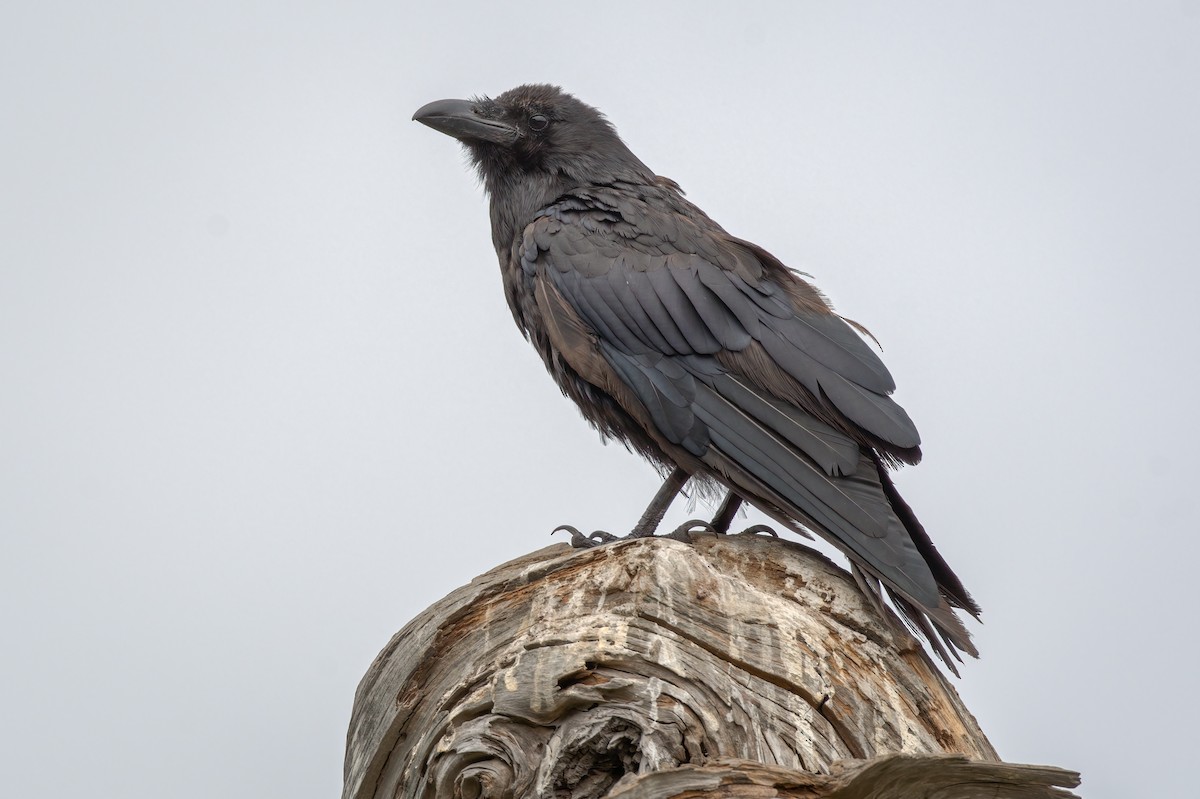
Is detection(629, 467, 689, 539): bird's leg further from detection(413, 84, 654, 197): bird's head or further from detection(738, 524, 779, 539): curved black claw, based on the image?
detection(413, 84, 654, 197): bird's head

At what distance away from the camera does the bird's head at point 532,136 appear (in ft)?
24.5

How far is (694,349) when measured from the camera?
6.35m

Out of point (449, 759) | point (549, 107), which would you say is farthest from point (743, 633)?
point (549, 107)

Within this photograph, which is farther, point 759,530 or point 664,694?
point 759,530

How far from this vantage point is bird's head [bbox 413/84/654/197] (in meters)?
7.47

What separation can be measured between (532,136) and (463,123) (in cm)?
41

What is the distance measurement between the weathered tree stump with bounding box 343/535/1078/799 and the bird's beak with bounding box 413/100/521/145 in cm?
301

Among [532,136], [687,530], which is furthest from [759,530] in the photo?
[532,136]

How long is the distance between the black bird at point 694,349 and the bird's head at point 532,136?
1 cm

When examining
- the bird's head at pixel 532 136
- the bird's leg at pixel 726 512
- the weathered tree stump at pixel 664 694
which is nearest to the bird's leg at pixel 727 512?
the bird's leg at pixel 726 512

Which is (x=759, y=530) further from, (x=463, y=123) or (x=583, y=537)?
(x=463, y=123)

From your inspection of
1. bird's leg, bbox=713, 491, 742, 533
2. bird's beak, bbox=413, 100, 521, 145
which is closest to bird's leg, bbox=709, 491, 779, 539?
bird's leg, bbox=713, 491, 742, 533

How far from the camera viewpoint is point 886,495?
589 centimetres

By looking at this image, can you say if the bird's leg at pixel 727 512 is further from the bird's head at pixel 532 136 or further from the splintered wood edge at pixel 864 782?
the splintered wood edge at pixel 864 782
